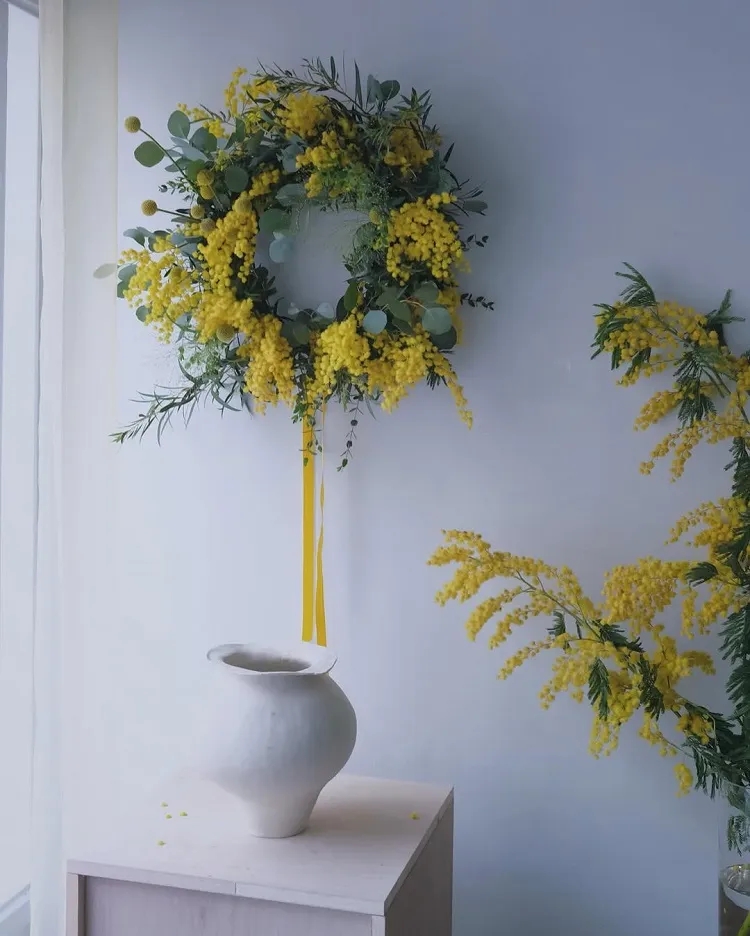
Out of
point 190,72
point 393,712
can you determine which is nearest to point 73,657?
point 393,712

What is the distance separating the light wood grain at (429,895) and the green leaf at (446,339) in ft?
2.46

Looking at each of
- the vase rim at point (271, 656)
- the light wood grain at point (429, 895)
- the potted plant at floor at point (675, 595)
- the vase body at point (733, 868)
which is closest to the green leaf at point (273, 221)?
the potted plant at floor at point (675, 595)

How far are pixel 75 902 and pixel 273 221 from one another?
41.8 inches

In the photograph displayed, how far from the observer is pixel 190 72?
1750mm

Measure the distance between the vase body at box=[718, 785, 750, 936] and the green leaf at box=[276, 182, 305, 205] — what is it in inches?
43.7

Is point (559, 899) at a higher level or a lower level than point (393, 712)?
lower

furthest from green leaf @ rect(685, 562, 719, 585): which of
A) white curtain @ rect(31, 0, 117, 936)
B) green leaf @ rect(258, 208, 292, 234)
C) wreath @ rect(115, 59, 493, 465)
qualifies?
white curtain @ rect(31, 0, 117, 936)

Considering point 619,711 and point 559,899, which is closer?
point 619,711

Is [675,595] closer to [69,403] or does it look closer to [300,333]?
[300,333]

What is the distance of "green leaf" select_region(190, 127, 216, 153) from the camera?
5.22 feet

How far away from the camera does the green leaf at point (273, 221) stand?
1571mm

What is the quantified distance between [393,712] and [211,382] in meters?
0.67

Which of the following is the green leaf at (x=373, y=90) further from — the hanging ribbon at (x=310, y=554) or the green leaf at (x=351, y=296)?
the hanging ribbon at (x=310, y=554)

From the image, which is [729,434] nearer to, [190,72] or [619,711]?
[619,711]
